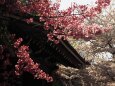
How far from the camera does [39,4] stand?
8.23 meters

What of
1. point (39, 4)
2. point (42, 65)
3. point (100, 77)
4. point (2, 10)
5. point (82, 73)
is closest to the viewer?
point (2, 10)

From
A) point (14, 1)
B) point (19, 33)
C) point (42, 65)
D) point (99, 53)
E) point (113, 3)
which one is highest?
point (113, 3)

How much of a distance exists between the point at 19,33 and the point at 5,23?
3.65 ft

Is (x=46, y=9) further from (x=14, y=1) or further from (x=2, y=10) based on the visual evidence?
(x=2, y=10)

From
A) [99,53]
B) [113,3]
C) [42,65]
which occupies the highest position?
[113,3]

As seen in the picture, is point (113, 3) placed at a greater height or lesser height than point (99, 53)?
greater

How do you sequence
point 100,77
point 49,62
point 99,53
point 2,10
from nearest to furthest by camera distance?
point 2,10
point 49,62
point 100,77
point 99,53

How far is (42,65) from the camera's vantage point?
388 inches

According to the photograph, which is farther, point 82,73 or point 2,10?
point 82,73

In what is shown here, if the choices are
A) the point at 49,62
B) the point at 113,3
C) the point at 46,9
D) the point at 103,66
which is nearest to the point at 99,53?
the point at 103,66

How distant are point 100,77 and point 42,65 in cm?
2033

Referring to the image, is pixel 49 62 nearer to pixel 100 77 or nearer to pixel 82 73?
pixel 82 73

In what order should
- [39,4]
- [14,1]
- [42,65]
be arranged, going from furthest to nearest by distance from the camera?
[42,65] → [39,4] → [14,1]

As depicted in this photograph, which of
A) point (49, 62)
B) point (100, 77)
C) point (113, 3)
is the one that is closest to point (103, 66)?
point (100, 77)
